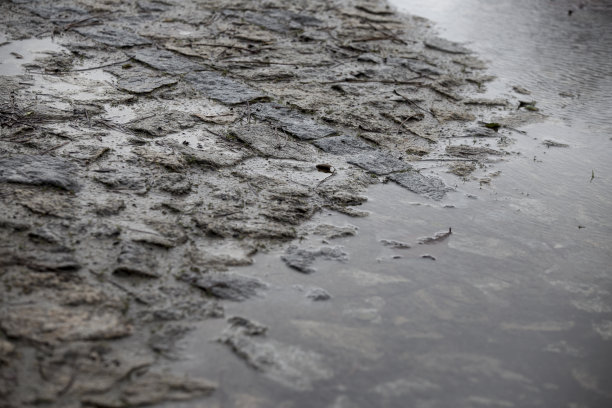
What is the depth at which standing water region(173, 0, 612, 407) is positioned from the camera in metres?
1.94

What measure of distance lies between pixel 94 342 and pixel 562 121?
3752 mm

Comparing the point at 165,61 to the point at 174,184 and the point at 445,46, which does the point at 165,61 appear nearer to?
the point at 174,184

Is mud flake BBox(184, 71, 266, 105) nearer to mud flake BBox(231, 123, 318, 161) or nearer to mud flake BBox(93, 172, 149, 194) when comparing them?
mud flake BBox(231, 123, 318, 161)

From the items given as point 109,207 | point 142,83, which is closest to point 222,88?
point 142,83

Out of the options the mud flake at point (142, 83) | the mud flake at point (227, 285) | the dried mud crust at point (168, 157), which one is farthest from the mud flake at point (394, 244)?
the mud flake at point (142, 83)

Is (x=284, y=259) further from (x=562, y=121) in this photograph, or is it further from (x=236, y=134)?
(x=562, y=121)

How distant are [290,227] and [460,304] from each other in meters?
0.87

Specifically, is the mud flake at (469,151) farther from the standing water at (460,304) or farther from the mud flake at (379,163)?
the mud flake at (379,163)

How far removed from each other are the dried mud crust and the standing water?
99 millimetres

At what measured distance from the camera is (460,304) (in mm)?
2357

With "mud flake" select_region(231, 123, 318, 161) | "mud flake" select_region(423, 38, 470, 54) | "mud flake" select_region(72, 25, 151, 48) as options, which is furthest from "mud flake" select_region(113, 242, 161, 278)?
"mud flake" select_region(423, 38, 470, 54)

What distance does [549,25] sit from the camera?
690 centimetres

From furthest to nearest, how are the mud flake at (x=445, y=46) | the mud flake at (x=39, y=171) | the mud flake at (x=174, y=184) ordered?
the mud flake at (x=445, y=46), the mud flake at (x=174, y=184), the mud flake at (x=39, y=171)

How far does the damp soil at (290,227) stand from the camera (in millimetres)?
1958
